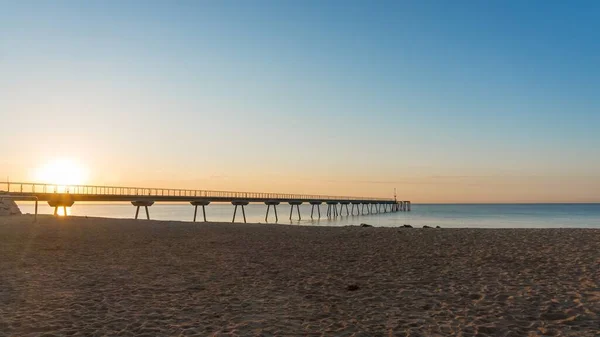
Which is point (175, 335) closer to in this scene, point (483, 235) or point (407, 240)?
point (407, 240)

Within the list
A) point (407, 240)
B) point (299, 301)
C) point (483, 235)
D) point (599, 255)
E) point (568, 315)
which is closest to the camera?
point (568, 315)

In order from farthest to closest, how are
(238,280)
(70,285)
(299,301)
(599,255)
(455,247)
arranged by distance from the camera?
1. (455,247)
2. (599,255)
3. (238,280)
4. (70,285)
5. (299,301)

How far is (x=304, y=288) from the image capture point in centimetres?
944

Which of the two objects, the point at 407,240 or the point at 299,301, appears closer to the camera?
the point at 299,301

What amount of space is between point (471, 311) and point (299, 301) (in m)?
2.85

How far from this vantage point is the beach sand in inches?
264

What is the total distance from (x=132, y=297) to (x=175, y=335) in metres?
2.69

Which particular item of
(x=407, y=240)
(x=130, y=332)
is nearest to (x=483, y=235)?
(x=407, y=240)

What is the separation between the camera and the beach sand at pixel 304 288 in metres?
6.70

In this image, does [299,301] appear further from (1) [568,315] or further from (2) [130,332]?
(1) [568,315]

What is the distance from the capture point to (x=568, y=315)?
7.21m

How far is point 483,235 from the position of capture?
1917cm

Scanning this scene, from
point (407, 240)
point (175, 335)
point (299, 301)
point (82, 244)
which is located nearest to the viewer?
point (175, 335)

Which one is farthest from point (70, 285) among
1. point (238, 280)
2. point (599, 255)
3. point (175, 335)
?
point (599, 255)
